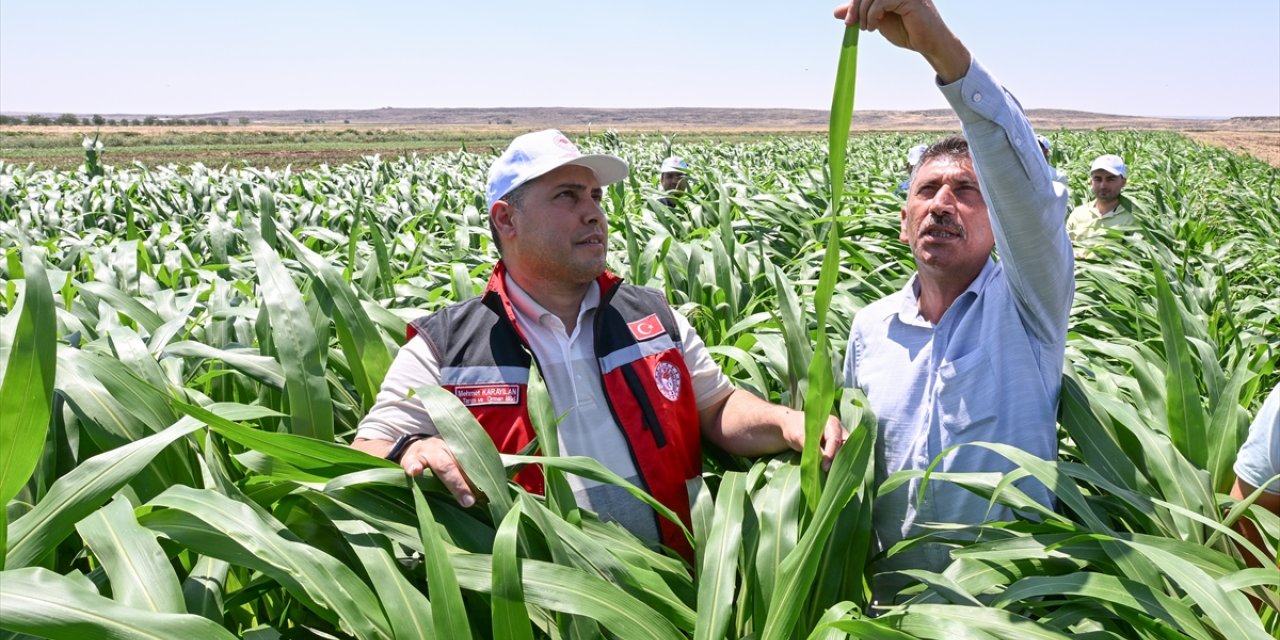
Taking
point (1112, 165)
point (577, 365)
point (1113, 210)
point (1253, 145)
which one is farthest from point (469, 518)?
point (1253, 145)

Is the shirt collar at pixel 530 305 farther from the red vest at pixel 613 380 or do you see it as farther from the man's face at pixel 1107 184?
the man's face at pixel 1107 184

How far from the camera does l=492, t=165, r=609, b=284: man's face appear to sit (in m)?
1.96

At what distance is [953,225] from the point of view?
1794mm

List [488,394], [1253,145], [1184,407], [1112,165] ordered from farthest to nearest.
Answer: [1253,145] < [1112,165] < [488,394] < [1184,407]

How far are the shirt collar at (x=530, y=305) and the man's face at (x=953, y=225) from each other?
2.21ft

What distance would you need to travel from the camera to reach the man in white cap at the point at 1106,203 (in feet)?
17.1

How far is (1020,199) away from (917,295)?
1.22 ft

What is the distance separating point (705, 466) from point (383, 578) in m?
1.03

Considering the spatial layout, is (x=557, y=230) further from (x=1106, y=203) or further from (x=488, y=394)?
(x=1106, y=203)

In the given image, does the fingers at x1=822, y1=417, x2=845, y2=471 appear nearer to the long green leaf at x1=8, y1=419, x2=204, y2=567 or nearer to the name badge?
the name badge

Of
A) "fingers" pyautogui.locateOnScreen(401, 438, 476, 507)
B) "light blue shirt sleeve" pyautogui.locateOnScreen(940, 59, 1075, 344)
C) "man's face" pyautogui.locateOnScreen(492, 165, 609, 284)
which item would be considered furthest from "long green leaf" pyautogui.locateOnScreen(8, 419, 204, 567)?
"light blue shirt sleeve" pyautogui.locateOnScreen(940, 59, 1075, 344)

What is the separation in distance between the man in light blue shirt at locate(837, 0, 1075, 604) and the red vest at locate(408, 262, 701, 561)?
1.26 feet

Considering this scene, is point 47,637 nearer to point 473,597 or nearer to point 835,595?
point 473,597

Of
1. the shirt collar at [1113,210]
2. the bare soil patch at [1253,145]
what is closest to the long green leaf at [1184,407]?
the shirt collar at [1113,210]
